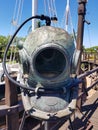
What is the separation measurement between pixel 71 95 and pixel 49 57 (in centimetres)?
39

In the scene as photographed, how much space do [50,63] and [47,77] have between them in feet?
0.72

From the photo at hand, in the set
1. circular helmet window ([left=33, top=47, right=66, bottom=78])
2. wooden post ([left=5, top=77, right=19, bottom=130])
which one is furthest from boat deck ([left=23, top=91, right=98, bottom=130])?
circular helmet window ([left=33, top=47, right=66, bottom=78])

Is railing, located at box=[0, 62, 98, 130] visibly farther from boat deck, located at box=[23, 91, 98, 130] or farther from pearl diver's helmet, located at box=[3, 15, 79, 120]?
boat deck, located at box=[23, 91, 98, 130]

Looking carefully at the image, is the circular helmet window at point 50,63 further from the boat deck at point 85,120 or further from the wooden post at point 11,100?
the boat deck at point 85,120

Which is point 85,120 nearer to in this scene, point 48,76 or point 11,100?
point 11,100

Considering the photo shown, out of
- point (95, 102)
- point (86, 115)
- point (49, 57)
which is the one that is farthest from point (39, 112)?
point (95, 102)

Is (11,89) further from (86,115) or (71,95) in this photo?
(86,115)

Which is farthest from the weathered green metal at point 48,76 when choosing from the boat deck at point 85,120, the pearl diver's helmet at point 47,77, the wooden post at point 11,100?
the boat deck at point 85,120

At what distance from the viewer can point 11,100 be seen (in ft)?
6.76

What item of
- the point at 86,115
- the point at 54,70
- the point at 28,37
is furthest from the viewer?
the point at 86,115

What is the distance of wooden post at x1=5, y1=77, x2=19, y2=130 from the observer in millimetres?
2020

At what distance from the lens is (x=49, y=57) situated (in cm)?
187

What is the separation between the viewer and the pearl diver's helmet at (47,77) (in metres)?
Result: 1.61

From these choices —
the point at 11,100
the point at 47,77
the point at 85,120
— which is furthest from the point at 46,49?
the point at 85,120
